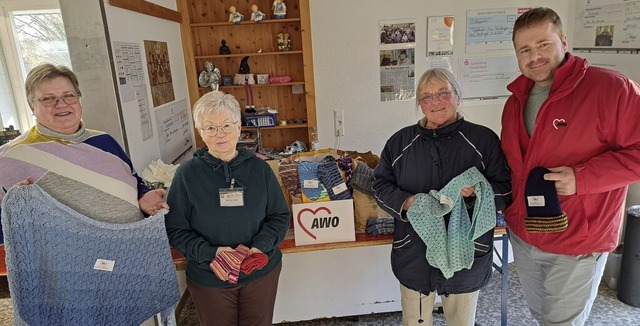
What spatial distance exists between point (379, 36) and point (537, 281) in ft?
7.76

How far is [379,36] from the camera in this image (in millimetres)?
3412

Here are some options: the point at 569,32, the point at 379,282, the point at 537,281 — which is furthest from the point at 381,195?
the point at 569,32

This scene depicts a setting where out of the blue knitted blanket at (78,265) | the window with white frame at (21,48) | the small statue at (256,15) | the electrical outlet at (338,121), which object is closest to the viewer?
the blue knitted blanket at (78,265)

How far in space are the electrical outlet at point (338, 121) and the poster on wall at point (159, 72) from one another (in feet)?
4.42

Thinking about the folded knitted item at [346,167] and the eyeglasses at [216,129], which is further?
the folded knitted item at [346,167]

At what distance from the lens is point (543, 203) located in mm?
1408

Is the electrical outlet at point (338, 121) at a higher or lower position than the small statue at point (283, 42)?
lower

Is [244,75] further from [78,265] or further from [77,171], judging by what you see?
[78,265]

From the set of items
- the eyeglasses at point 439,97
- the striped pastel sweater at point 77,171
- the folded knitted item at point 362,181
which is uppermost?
the eyeglasses at point 439,97

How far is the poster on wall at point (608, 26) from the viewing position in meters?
2.63

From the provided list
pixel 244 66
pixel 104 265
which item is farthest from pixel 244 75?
pixel 104 265

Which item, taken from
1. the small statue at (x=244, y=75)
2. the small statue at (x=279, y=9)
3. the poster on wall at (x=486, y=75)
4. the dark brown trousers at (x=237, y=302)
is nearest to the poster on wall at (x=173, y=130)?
the small statue at (x=244, y=75)

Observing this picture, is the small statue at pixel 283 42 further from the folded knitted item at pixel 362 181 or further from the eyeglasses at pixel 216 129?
the eyeglasses at pixel 216 129

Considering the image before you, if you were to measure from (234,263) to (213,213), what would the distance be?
0.65ft
